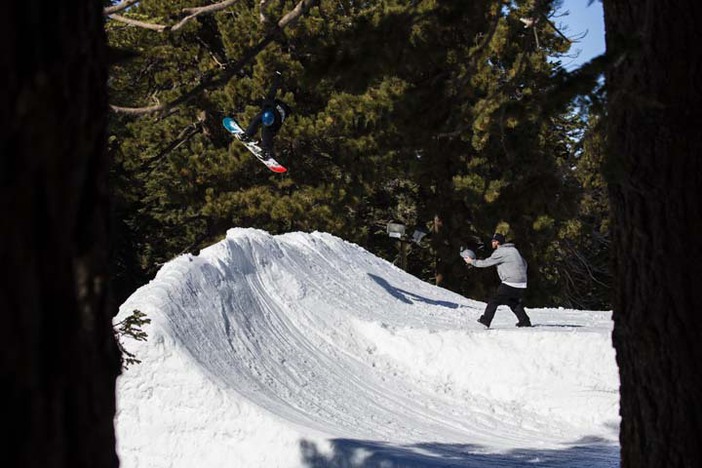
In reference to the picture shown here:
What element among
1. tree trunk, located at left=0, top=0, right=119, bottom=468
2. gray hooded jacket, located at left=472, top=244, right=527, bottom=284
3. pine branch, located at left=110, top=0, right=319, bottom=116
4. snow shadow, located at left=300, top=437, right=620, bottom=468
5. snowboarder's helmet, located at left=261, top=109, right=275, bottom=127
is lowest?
snow shadow, located at left=300, top=437, right=620, bottom=468

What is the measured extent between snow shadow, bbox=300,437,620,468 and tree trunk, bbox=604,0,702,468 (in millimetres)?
3838

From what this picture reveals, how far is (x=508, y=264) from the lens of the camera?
41.7 ft

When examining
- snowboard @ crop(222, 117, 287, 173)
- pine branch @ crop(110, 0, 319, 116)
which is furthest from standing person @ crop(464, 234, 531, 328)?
pine branch @ crop(110, 0, 319, 116)

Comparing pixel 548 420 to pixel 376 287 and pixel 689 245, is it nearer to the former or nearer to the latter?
pixel 376 287

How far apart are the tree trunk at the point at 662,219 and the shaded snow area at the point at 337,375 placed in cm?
392

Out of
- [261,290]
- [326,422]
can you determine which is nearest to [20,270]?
[326,422]

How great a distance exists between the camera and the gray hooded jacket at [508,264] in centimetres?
1258

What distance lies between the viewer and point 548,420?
1167 cm

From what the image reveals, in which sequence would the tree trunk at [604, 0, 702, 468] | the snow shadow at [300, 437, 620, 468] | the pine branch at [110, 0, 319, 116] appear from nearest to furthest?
1. the pine branch at [110, 0, 319, 116]
2. the tree trunk at [604, 0, 702, 468]
3. the snow shadow at [300, 437, 620, 468]

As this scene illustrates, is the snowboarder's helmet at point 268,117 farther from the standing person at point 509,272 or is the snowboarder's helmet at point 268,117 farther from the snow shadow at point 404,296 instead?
the standing person at point 509,272

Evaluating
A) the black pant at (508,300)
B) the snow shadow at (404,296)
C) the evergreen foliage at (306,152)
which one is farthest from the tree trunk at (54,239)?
the evergreen foliage at (306,152)

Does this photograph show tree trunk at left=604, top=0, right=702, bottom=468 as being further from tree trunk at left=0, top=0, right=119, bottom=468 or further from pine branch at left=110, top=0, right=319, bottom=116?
tree trunk at left=0, top=0, right=119, bottom=468

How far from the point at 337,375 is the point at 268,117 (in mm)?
6003

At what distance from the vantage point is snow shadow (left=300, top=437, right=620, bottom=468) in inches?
296
